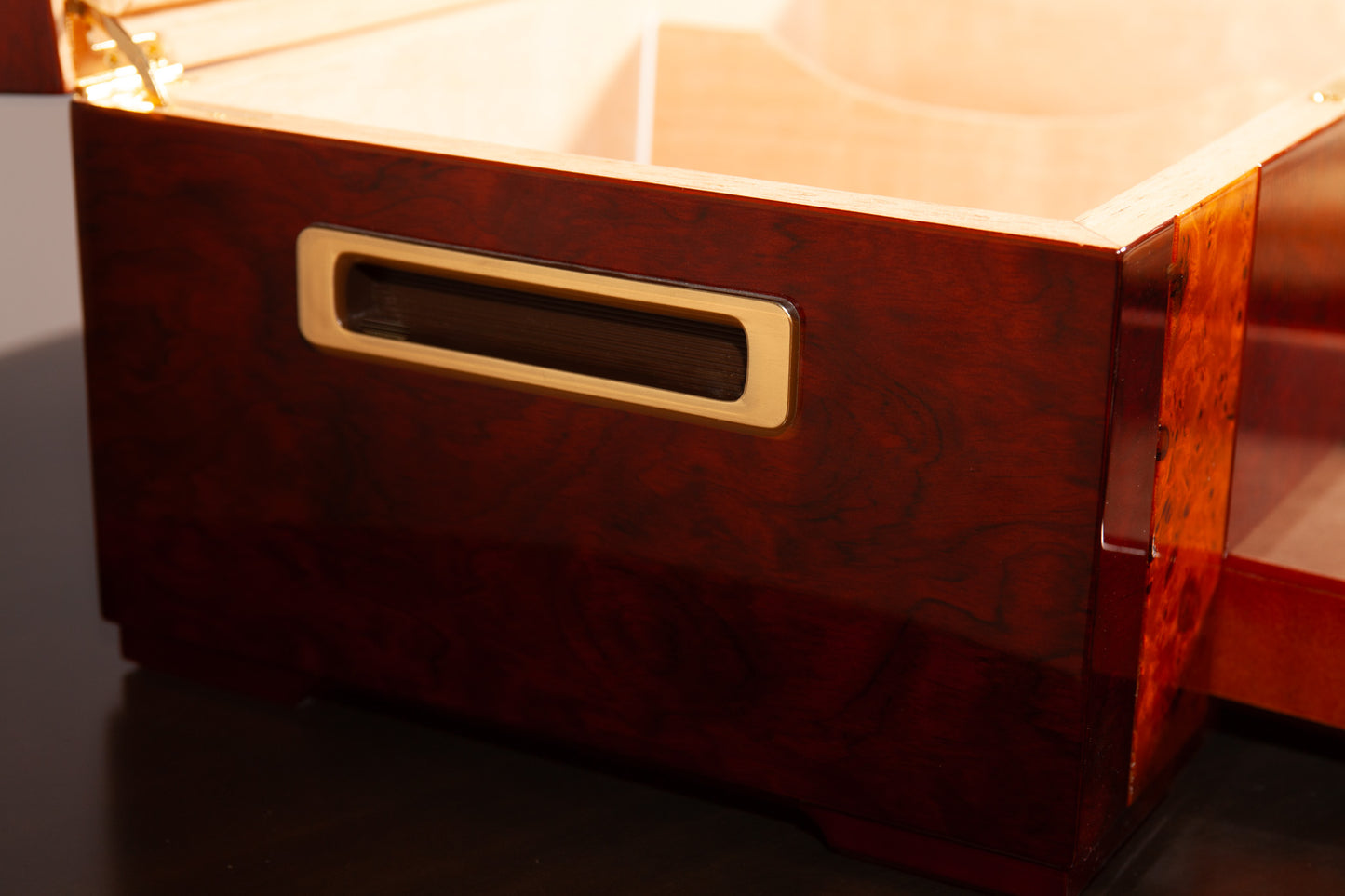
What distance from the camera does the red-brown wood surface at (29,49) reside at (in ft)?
2.34

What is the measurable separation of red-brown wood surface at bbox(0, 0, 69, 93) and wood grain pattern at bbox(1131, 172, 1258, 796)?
518 millimetres

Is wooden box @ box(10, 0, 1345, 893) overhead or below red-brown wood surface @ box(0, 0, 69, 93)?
below

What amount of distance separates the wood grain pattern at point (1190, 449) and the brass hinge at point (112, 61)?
19.2 inches

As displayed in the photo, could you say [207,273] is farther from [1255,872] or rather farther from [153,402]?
[1255,872]

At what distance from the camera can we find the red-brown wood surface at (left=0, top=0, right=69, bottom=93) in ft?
2.34

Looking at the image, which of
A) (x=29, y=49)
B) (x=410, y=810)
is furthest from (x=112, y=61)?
(x=410, y=810)

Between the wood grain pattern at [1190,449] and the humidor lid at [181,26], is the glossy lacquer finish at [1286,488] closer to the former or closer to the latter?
the wood grain pattern at [1190,449]

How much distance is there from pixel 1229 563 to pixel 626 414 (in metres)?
0.30

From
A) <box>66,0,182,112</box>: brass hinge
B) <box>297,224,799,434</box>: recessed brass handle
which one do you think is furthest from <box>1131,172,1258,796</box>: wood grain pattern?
<box>66,0,182,112</box>: brass hinge

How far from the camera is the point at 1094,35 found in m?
1.43

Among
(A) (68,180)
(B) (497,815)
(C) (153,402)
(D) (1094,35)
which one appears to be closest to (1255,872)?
(B) (497,815)

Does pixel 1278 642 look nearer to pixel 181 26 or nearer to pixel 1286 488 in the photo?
pixel 1286 488

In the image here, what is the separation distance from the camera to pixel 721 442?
0.64m

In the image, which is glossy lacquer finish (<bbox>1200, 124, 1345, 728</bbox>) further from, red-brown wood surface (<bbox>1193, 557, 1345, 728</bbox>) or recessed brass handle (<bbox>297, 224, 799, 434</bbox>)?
recessed brass handle (<bbox>297, 224, 799, 434</bbox>)
